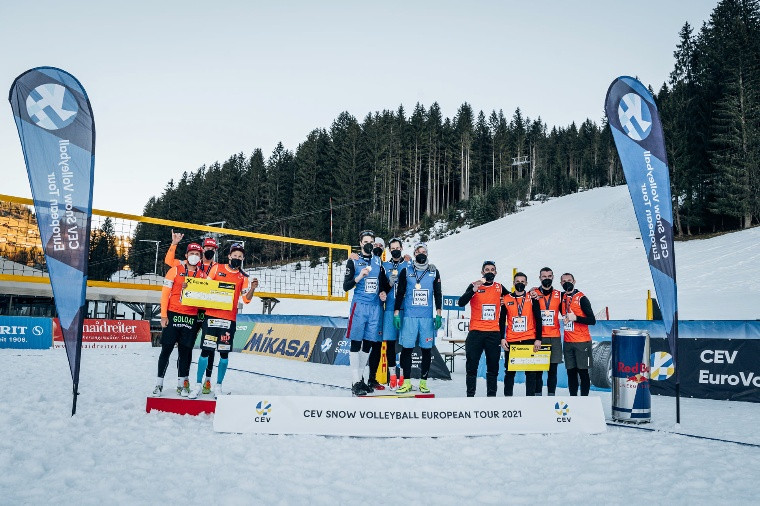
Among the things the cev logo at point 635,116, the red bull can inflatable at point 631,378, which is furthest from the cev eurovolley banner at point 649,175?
the red bull can inflatable at point 631,378

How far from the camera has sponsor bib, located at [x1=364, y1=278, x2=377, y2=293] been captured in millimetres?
6410

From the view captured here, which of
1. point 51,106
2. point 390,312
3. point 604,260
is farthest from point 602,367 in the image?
point 604,260

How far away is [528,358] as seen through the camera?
6.48m

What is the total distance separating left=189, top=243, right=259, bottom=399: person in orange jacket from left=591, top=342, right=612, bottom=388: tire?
6.76 meters

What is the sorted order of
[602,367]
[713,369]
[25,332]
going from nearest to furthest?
[713,369] < [602,367] < [25,332]

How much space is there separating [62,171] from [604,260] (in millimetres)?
28471

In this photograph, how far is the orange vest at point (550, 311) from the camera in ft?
23.6

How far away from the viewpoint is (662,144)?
5.98m

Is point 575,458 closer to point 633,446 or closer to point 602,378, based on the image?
point 633,446

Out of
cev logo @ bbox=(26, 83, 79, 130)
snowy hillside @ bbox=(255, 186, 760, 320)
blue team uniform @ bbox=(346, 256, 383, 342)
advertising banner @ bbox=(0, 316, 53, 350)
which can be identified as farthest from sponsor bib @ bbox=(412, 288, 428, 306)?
snowy hillside @ bbox=(255, 186, 760, 320)

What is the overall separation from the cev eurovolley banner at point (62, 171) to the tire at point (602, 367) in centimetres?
844

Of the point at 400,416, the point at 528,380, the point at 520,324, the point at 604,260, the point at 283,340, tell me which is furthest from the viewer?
the point at 604,260

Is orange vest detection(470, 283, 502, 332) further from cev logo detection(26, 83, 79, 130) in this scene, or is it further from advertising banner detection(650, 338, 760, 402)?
cev logo detection(26, 83, 79, 130)

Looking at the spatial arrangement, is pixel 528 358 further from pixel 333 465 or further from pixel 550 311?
pixel 333 465
